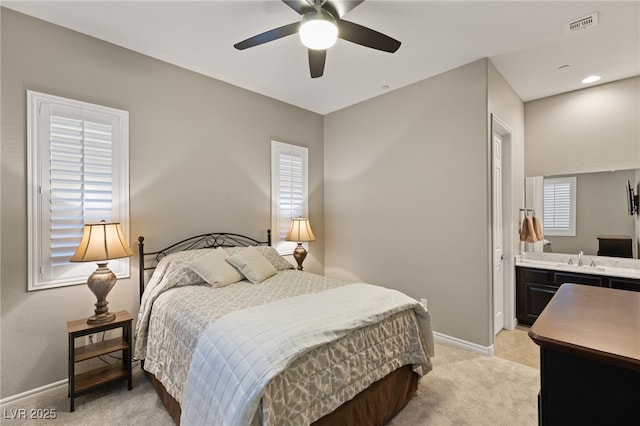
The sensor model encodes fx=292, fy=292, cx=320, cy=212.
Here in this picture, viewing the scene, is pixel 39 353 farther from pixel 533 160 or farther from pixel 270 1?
pixel 533 160

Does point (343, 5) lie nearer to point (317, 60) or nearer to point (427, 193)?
point (317, 60)

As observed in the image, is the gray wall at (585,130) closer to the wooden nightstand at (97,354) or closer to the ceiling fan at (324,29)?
the ceiling fan at (324,29)

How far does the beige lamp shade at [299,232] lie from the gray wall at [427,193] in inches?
26.9

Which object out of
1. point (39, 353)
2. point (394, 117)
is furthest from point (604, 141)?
point (39, 353)

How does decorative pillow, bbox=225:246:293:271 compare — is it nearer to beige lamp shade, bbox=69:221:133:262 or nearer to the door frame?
beige lamp shade, bbox=69:221:133:262

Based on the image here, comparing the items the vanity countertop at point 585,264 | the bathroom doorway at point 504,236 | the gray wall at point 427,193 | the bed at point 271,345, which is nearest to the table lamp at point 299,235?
the gray wall at point 427,193

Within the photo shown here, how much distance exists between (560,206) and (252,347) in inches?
164

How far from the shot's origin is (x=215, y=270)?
268 cm

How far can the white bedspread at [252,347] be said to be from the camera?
1368 mm

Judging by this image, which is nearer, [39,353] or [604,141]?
[39,353]

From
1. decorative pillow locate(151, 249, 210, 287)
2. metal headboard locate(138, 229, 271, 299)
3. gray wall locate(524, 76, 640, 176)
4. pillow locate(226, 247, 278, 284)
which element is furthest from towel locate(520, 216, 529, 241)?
decorative pillow locate(151, 249, 210, 287)

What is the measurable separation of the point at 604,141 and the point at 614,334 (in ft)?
11.4

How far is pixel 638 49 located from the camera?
9.09 feet

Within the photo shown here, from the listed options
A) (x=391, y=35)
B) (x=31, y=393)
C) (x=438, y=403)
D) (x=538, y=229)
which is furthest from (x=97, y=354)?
(x=538, y=229)
